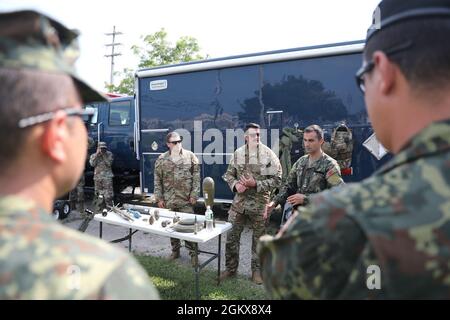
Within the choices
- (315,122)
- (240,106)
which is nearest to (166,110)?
(240,106)

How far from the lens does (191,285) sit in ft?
13.6

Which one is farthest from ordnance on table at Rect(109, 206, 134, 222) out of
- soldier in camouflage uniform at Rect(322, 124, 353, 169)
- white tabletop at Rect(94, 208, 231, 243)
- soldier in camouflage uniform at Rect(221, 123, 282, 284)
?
soldier in camouflage uniform at Rect(322, 124, 353, 169)

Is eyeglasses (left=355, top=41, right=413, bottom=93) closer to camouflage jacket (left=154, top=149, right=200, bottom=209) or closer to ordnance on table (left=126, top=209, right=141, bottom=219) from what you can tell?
ordnance on table (left=126, top=209, right=141, bottom=219)

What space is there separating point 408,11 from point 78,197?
8.18 m

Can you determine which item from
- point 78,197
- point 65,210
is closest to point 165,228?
point 65,210

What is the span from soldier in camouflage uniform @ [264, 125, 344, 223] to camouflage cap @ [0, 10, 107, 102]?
299 cm

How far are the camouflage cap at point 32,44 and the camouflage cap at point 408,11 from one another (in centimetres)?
85

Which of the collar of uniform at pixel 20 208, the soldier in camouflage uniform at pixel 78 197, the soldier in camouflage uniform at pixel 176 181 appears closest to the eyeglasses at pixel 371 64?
the collar of uniform at pixel 20 208

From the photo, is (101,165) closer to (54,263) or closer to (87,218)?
(87,218)

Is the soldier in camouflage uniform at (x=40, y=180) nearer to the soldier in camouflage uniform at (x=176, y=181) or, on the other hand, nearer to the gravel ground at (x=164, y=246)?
the gravel ground at (x=164, y=246)

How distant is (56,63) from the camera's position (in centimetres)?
83

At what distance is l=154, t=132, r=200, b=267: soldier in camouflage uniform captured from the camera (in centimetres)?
514

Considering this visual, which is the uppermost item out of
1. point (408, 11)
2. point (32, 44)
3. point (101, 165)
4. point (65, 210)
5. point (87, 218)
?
point (408, 11)
